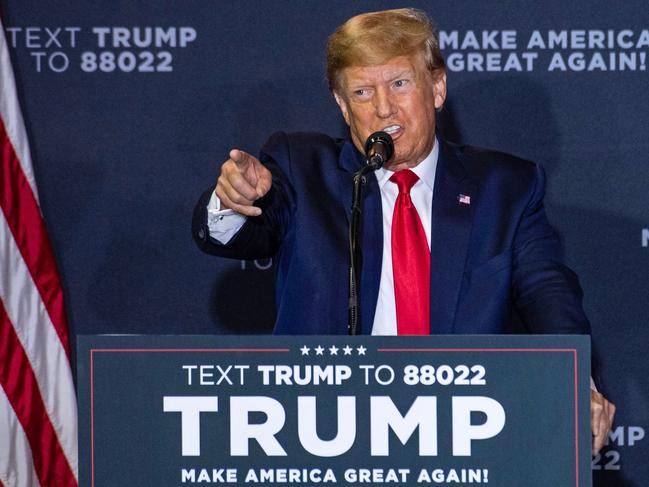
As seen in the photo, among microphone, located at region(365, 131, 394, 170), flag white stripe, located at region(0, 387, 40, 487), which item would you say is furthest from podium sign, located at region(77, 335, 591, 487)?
flag white stripe, located at region(0, 387, 40, 487)

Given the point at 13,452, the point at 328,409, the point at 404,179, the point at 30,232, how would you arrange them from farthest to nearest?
the point at 30,232, the point at 13,452, the point at 404,179, the point at 328,409

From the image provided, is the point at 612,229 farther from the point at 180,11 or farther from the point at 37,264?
the point at 37,264

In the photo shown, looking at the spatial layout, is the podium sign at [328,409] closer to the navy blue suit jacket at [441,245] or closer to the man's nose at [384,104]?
the navy blue suit jacket at [441,245]

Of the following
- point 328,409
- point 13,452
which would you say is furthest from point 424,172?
point 13,452

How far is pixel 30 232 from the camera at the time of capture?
3258 mm

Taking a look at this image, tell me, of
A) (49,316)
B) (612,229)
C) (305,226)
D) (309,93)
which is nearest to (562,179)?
(612,229)

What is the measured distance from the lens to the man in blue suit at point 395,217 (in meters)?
2.23

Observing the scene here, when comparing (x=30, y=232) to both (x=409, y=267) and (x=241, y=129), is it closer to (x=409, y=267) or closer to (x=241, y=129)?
(x=241, y=129)

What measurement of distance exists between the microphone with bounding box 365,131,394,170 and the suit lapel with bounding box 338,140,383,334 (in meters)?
0.30

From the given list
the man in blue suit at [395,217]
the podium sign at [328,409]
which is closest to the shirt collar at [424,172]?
the man in blue suit at [395,217]

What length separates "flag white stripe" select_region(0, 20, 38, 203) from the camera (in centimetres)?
326

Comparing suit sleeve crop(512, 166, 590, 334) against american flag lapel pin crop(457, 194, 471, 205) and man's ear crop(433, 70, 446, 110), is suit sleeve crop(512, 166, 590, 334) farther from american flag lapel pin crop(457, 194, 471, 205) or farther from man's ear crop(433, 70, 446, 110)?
man's ear crop(433, 70, 446, 110)

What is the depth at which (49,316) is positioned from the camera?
10.7 feet

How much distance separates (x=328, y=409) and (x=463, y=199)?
98 cm
